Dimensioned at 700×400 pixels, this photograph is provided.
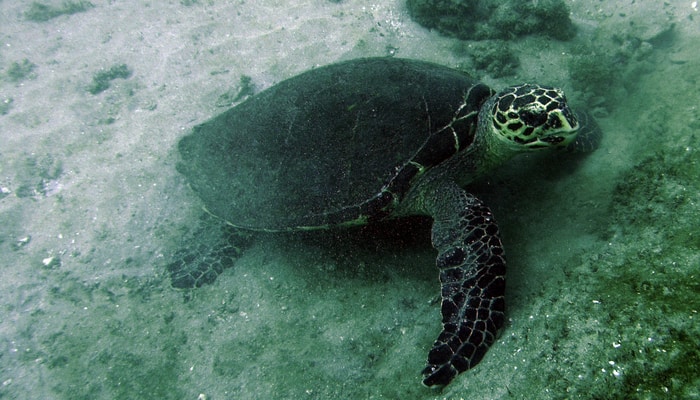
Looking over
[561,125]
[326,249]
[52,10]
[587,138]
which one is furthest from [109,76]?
[587,138]

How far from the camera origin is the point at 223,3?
26.0ft

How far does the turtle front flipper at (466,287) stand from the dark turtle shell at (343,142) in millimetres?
621

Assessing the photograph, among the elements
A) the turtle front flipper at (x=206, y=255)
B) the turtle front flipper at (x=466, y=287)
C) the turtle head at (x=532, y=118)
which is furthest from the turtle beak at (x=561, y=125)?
the turtle front flipper at (x=206, y=255)

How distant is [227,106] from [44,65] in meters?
5.21

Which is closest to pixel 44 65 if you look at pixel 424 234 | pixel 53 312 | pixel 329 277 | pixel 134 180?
pixel 134 180

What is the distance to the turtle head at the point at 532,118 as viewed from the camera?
307 cm

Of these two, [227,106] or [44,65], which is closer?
[227,106]

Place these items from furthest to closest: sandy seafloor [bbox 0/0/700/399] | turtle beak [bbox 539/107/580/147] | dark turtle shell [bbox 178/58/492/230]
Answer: dark turtle shell [bbox 178/58/492/230] < turtle beak [bbox 539/107/580/147] < sandy seafloor [bbox 0/0/700/399]

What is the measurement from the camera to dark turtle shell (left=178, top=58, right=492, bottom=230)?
3436 mm

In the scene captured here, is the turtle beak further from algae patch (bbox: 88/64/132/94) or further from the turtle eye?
algae patch (bbox: 88/64/132/94)

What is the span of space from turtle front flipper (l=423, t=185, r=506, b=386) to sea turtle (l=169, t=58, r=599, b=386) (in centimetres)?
1

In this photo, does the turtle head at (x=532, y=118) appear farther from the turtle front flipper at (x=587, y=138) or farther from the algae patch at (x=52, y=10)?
the algae patch at (x=52, y=10)

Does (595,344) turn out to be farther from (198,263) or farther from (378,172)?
(198,263)

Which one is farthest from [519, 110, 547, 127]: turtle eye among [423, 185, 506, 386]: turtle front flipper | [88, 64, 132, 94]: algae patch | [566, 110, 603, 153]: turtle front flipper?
[88, 64, 132, 94]: algae patch
